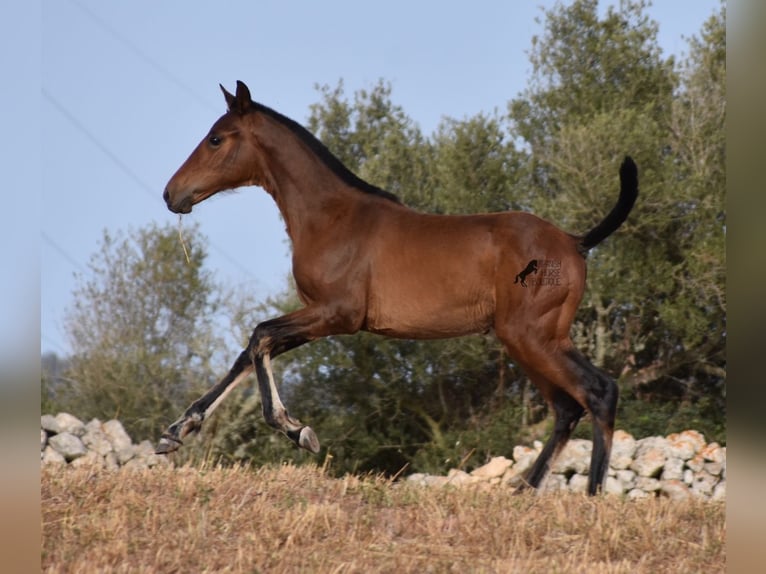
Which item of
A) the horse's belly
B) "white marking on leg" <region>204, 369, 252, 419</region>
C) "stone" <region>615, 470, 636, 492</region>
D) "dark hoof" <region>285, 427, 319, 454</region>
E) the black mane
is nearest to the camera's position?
"dark hoof" <region>285, 427, 319, 454</region>

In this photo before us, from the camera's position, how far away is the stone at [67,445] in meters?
10.2

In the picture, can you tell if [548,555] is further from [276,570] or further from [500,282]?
[500,282]

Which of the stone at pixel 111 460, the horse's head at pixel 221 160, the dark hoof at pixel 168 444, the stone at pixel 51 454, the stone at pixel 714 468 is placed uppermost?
the horse's head at pixel 221 160

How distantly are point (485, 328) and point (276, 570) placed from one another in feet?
8.69

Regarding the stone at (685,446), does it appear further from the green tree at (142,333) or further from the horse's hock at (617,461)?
the green tree at (142,333)

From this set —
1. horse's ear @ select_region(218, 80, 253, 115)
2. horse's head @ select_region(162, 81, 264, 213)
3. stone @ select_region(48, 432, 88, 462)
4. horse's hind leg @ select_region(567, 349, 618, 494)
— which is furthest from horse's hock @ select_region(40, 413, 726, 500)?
horse's ear @ select_region(218, 80, 253, 115)

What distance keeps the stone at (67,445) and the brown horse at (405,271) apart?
4.68m

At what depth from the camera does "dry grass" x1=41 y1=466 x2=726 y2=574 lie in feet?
15.0

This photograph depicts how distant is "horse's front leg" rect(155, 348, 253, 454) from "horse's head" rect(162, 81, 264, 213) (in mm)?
1277

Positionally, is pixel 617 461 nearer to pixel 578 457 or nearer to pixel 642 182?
pixel 578 457

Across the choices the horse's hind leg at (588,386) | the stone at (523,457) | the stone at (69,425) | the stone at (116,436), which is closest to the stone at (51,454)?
the stone at (69,425)

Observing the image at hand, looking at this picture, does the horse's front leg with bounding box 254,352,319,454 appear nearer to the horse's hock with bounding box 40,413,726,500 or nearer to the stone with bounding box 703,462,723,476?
the horse's hock with bounding box 40,413,726,500

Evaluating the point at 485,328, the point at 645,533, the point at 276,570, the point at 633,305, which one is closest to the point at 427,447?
the point at 633,305

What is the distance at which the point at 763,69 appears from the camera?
2.86 metres
